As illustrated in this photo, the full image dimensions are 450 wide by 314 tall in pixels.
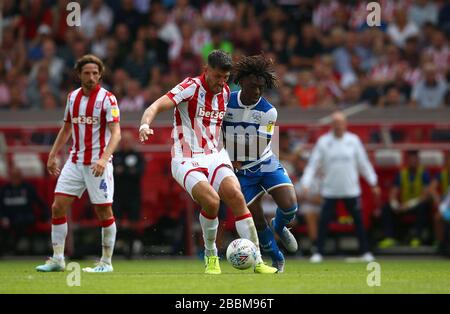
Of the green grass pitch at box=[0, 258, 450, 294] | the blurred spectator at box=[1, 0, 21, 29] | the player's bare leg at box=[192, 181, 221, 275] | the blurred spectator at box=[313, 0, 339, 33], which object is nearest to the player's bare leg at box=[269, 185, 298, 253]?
the green grass pitch at box=[0, 258, 450, 294]

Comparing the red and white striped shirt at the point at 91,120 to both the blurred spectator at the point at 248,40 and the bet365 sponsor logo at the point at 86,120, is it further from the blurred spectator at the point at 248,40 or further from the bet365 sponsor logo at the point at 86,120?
the blurred spectator at the point at 248,40

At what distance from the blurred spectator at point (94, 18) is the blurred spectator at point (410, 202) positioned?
7876 millimetres

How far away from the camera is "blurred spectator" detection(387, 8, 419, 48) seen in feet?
69.3

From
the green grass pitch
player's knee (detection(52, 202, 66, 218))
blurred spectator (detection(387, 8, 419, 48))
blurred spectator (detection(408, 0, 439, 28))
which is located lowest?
the green grass pitch

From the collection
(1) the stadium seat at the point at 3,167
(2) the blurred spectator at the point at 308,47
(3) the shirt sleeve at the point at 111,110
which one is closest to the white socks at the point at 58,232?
(3) the shirt sleeve at the point at 111,110

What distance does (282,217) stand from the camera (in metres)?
12.1

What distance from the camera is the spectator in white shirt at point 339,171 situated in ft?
55.6

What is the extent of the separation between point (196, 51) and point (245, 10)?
4.86 feet

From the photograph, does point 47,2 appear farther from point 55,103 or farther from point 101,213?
point 101,213

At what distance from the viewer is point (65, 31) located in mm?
23047

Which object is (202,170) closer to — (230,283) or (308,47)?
(230,283)

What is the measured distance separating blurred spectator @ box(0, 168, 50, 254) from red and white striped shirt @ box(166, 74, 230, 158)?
715 centimetres

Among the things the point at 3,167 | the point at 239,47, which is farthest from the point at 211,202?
the point at 239,47

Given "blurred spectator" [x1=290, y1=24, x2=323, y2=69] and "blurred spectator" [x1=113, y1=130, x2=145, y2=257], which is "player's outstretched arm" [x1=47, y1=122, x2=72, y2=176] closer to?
"blurred spectator" [x1=113, y1=130, x2=145, y2=257]
